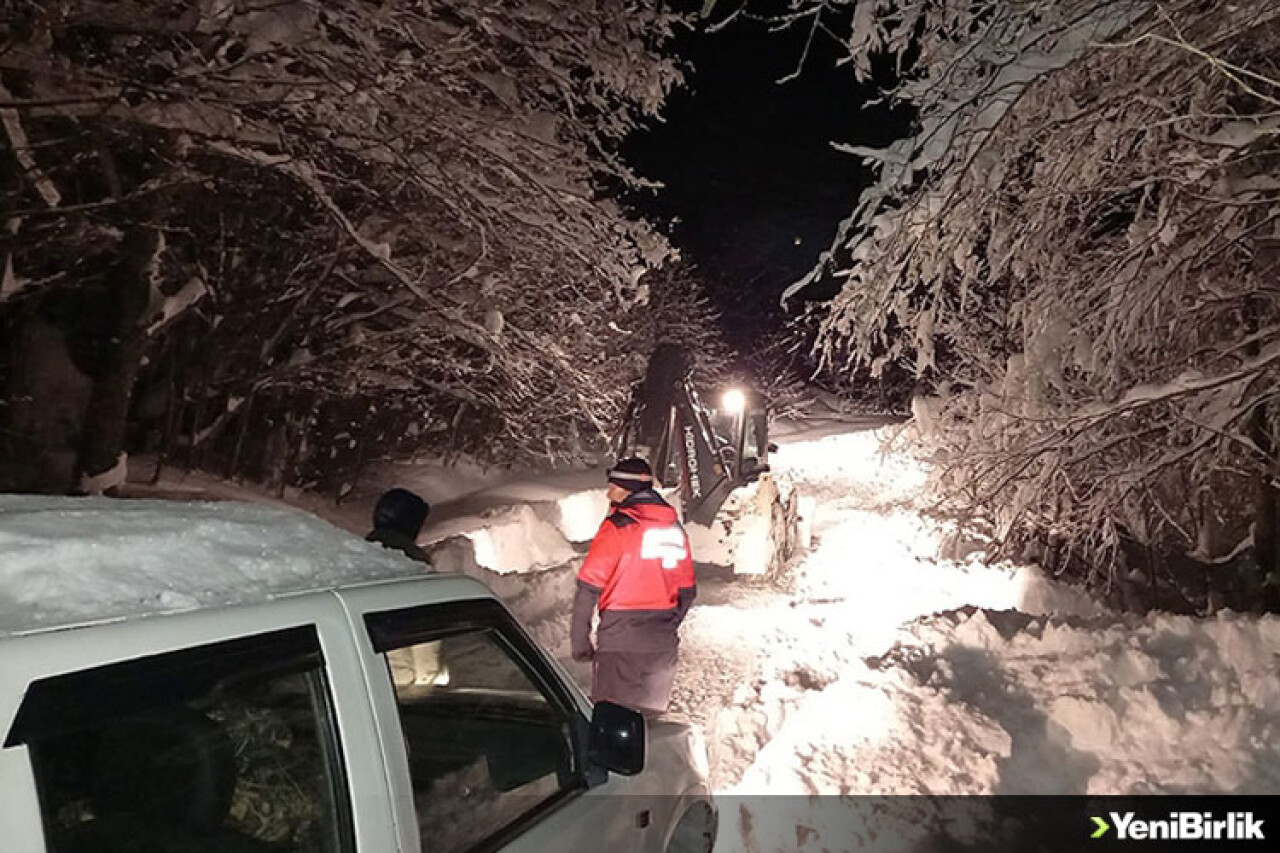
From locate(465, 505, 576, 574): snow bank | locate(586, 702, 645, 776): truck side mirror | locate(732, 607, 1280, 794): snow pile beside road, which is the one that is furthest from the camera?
locate(465, 505, 576, 574): snow bank

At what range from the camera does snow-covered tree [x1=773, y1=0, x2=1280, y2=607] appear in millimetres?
5148

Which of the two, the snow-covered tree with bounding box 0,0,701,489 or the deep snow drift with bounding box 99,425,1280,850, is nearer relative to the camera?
the deep snow drift with bounding box 99,425,1280,850

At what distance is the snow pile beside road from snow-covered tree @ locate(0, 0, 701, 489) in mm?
3890

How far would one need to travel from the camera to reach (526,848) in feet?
7.91

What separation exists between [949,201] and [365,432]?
46.1 ft

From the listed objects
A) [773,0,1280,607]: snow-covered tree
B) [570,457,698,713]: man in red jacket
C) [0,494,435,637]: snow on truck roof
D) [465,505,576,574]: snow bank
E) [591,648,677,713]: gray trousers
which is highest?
[773,0,1280,607]: snow-covered tree

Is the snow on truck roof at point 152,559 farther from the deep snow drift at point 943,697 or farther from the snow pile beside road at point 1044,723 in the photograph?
the snow pile beside road at point 1044,723

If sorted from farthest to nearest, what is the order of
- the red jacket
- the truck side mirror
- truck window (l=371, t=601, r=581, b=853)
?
1. the red jacket
2. the truck side mirror
3. truck window (l=371, t=601, r=581, b=853)

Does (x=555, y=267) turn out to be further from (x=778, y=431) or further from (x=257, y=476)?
(x=778, y=431)

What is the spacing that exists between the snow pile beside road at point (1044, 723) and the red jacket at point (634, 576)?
974 millimetres

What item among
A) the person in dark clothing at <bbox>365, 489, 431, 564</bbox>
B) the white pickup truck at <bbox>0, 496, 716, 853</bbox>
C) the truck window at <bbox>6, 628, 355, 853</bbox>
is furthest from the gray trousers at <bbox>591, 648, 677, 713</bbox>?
the truck window at <bbox>6, 628, 355, 853</bbox>

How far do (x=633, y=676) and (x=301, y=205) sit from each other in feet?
25.7

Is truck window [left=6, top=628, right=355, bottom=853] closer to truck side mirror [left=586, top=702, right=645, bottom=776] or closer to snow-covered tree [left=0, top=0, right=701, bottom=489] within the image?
truck side mirror [left=586, top=702, right=645, bottom=776]

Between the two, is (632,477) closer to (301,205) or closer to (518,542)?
(301,205)
